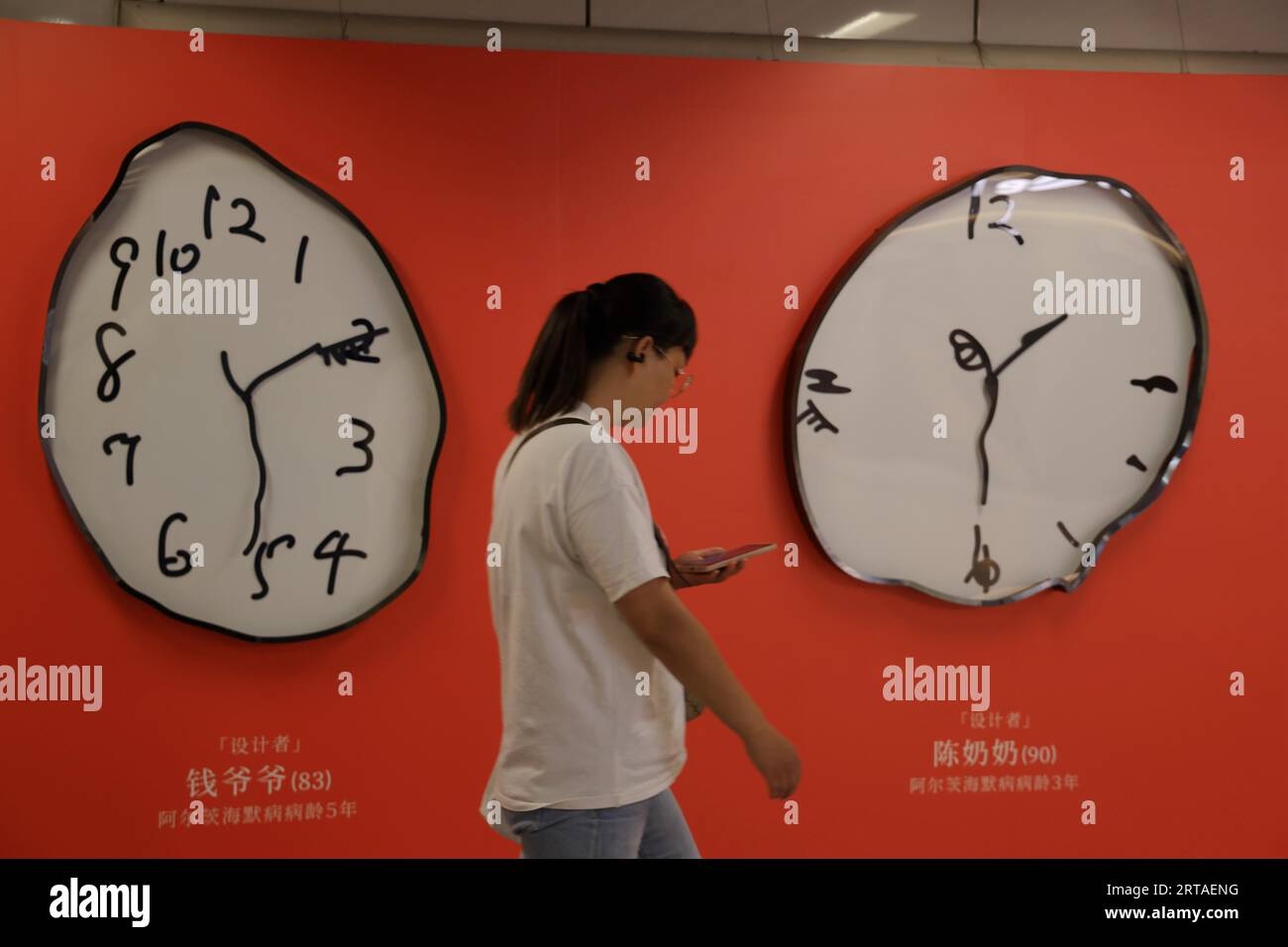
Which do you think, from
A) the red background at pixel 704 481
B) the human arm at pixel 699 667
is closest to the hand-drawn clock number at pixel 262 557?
the red background at pixel 704 481

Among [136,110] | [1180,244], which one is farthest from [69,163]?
[1180,244]

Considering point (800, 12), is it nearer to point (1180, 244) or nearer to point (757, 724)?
point (1180, 244)

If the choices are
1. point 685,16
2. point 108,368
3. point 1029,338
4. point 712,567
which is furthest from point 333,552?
point 1029,338

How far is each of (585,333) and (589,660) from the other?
1.44 feet

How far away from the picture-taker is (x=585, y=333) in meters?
1.43

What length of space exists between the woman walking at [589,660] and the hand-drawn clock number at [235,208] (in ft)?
2.91

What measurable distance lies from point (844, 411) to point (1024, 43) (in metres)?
0.87

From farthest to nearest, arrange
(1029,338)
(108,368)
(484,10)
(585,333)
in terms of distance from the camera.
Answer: (1029,338)
(484,10)
(108,368)
(585,333)

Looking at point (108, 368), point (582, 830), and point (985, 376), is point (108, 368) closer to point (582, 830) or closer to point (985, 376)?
point (582, 830)

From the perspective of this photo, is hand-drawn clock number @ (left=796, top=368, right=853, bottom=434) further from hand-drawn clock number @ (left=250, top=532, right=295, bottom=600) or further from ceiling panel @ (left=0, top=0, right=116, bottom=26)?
ceiling panel @ (left=0, top=0, right=116, bottom=26)

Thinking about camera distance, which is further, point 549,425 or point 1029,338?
point 1029,338

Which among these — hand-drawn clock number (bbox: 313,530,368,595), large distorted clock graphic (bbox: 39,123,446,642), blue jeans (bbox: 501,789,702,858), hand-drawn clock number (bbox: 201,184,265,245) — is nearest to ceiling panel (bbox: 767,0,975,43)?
large distorted clock graphic (bbox: 39,123,446,642)

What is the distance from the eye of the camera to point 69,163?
1.90m

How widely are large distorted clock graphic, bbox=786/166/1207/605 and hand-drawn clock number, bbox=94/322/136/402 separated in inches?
49.2
